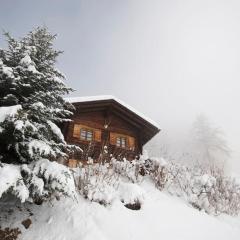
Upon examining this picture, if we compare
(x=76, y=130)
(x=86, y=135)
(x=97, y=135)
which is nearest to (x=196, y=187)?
(x=97, y=135)

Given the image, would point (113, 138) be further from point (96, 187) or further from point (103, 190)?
point (103, 190)

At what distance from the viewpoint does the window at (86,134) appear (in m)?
16.2

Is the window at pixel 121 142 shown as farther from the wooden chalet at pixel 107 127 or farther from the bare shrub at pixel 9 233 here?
the bare shrub at pixel 9 233

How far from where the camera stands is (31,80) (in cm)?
916

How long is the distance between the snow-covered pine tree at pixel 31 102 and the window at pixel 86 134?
637 centimetres

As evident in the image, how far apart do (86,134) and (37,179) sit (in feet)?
30.7

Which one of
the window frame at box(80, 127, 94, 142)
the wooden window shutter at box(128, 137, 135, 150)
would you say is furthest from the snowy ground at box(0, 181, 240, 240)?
the wooden window shutter at box(128, 137, 135, 150)

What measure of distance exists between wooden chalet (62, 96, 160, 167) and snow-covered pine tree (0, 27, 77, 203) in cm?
508

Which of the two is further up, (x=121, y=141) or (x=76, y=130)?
(x=76, y=130)

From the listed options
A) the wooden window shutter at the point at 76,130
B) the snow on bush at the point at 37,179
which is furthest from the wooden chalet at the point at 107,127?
the snow on bush at the point at 37,179

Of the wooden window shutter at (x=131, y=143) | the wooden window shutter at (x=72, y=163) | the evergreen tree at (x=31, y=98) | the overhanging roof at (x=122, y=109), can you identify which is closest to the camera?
the evergreen tree at (x=31, y=98)

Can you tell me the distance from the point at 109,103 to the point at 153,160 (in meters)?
5.27

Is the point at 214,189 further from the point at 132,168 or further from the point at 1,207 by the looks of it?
the point at 1,207

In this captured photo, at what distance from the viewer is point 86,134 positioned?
53.8 feet
